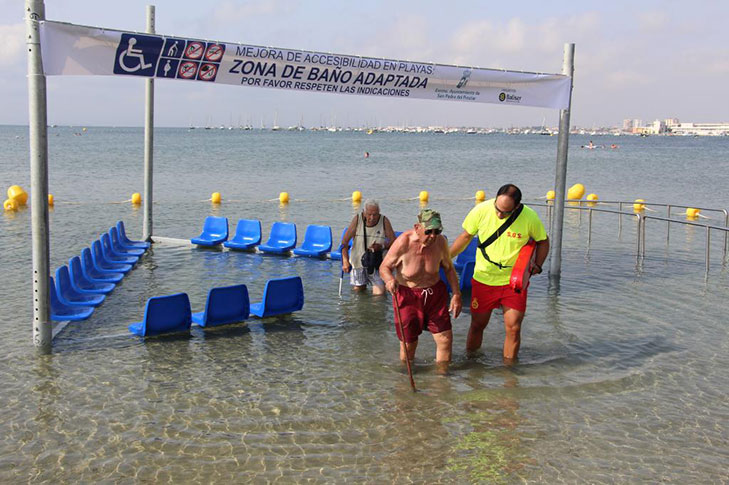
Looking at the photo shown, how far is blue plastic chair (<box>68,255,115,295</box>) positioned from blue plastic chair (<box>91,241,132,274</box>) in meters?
0.96

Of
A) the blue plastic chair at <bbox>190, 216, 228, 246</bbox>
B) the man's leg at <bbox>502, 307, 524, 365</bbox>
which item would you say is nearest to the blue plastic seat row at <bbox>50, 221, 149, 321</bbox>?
the blue plastic chair at <bbox>190, 216, 228, 246</bbox>

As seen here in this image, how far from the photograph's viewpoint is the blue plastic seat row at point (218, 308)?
840cm

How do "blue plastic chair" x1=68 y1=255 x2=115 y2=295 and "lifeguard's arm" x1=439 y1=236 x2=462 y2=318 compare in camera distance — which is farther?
"blue plastic chair" x1=68 y1=255 x2=115 y2=295

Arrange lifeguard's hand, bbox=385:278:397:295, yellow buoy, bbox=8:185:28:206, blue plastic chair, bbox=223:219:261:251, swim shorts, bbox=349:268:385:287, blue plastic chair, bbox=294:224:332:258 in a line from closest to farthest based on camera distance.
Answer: lifeguard's hand, bbox=385:278:397:295
swim shorts, bbox=349:268:385:287
blue plastic chair, bbox=294:224:332:258
blue plastic chair, bbox=223:219:261:251
yellow buoy, bbox=8:185:28:206

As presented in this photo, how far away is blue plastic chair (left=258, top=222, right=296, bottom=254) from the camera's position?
14.4m

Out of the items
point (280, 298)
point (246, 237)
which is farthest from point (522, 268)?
point (246, 237)

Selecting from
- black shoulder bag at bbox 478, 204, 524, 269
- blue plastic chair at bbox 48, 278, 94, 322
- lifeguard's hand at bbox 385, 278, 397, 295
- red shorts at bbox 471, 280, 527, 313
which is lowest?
blue plastic chair at bbox 48, 278, 94, 322

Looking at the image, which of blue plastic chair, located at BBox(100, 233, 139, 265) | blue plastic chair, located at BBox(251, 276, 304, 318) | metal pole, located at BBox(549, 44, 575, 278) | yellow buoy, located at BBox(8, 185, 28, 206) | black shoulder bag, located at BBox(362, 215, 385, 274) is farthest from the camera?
yellow buoy, located at BBox(8, 185, 28, 206)

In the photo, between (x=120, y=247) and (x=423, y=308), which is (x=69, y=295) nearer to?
(x=120, y=247)

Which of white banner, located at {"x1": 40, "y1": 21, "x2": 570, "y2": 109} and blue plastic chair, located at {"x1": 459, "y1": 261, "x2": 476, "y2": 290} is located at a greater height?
white banner, located at {"x1": 40, "y1": 21, "x2": 570, "y2": 109}

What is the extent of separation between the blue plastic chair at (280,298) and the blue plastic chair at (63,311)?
219 centimetres

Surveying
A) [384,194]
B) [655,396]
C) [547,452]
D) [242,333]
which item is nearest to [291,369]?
[242,333]

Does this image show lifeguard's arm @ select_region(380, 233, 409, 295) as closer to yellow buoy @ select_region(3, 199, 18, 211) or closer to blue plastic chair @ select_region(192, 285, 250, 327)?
blue plastic chair @ select_region(192, 285, 250, 327)

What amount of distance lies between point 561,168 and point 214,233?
7.82 m
